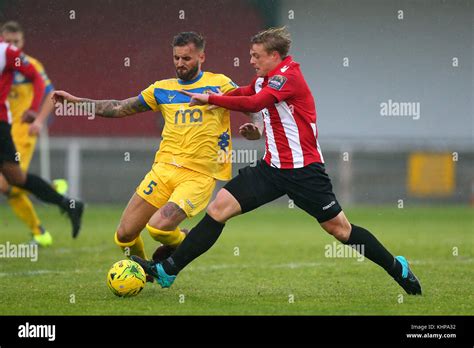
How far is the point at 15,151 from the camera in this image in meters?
10.0

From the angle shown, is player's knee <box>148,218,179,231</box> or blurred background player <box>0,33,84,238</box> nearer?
player's knee <box>148,218,179,231</box>

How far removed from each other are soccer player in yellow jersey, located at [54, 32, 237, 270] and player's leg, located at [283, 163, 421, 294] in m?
0.96

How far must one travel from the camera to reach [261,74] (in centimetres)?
730

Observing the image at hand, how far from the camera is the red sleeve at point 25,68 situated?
9.71 meters

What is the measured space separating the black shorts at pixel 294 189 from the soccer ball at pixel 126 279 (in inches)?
38.3

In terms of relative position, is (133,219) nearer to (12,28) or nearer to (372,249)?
(372,249)

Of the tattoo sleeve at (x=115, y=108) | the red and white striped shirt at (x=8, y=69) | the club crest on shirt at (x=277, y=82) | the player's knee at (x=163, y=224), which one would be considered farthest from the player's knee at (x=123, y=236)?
the red and white striped shirt at (x=8, y=69)

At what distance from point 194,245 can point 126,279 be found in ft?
1.95

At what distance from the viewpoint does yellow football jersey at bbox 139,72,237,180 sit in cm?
782

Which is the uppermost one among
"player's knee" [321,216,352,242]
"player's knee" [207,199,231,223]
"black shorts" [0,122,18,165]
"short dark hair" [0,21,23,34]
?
"short dark hair" [0,21,23,34]

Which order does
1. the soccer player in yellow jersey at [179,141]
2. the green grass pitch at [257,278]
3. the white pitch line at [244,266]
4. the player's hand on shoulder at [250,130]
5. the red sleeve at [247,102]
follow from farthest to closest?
the white pitch line at [244,266]
the soccer player in yellow jersey at [179,141]
the player's hand on shoulder at [250,130]
the red sleeve at [247,102]
the green grass pitch at [257,278]

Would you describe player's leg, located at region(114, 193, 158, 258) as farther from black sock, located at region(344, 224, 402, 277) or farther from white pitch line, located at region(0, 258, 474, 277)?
black sock, located at region(344, 224, 402, 277)

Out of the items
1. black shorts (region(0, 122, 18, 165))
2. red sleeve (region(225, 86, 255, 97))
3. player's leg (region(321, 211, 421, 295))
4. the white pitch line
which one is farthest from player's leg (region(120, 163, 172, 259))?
black shorts (region(0, 122, 18, 165))

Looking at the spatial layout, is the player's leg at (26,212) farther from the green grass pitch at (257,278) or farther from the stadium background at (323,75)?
the stadium background at (323,75)
